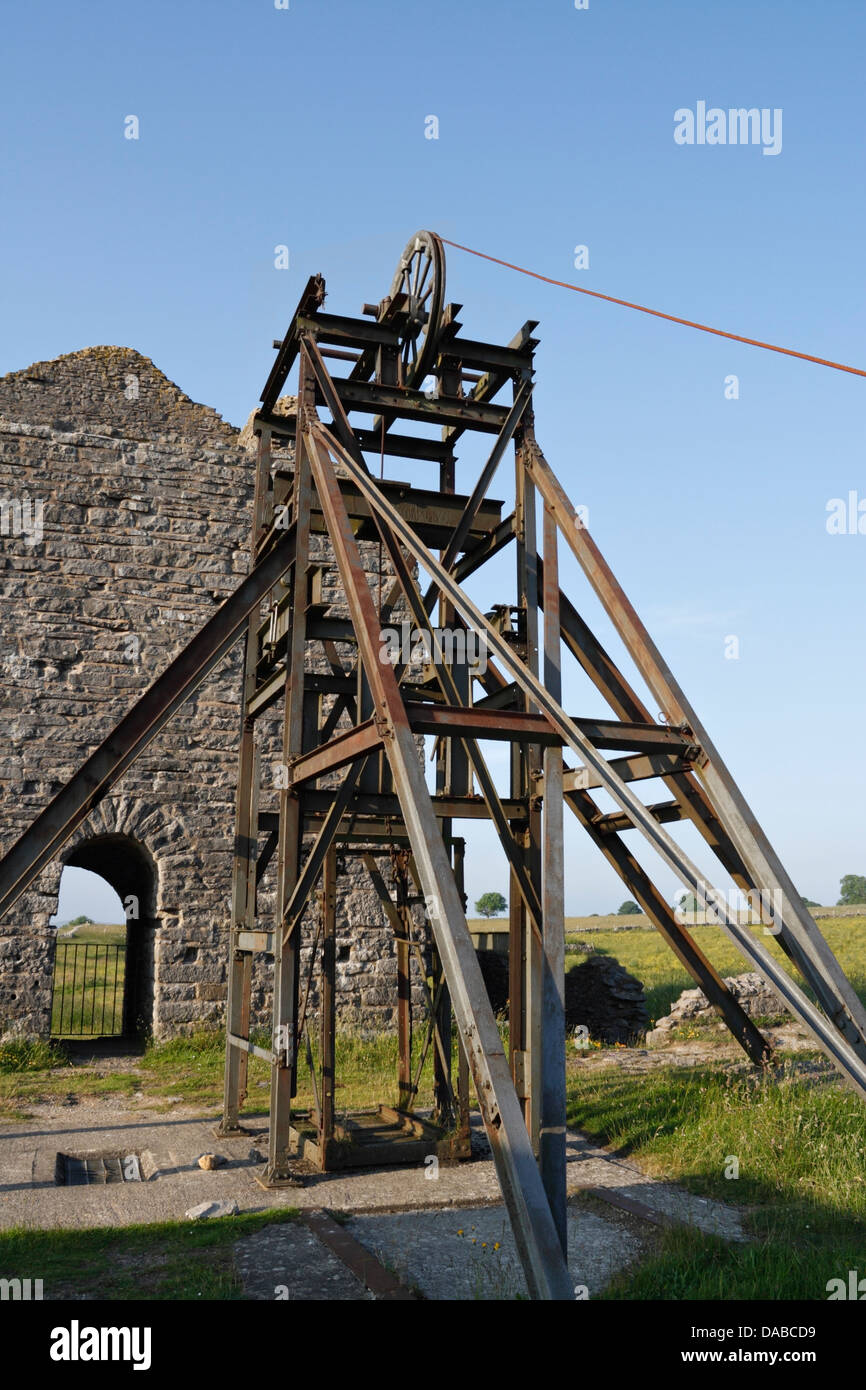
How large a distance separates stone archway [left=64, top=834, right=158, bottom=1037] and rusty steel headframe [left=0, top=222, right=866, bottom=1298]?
409 cm

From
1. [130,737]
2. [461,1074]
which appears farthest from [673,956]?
[130,737]

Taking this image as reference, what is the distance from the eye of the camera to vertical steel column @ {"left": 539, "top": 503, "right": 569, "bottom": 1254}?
4905mm

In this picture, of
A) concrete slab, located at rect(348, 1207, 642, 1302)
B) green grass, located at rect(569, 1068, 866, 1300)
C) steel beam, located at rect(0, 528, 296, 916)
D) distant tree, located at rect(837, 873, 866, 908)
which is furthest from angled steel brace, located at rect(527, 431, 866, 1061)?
distant tree, located at rect(837, 873, 866, 908)

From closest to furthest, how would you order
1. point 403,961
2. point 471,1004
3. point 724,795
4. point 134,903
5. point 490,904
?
1. point 471,1004
2. point 724,795
3. point 403,961
4. point 134,903
5. point 490,904

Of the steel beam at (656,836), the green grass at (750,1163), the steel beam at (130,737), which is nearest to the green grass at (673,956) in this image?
the green grass at (750,1163)

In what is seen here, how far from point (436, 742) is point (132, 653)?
17.3 ft

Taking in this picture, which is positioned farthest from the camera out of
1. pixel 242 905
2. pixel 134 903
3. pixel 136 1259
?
pixel 134 903

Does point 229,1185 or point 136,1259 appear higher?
point 136,1259

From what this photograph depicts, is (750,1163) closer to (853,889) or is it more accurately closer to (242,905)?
(242,905)

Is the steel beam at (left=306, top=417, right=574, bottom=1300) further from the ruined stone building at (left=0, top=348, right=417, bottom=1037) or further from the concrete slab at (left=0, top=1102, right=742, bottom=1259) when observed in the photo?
the ruined stone building at (left=0, top=348, right=417, bottom=1037)

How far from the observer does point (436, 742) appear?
8453 mm

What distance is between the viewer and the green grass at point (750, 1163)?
436cm
